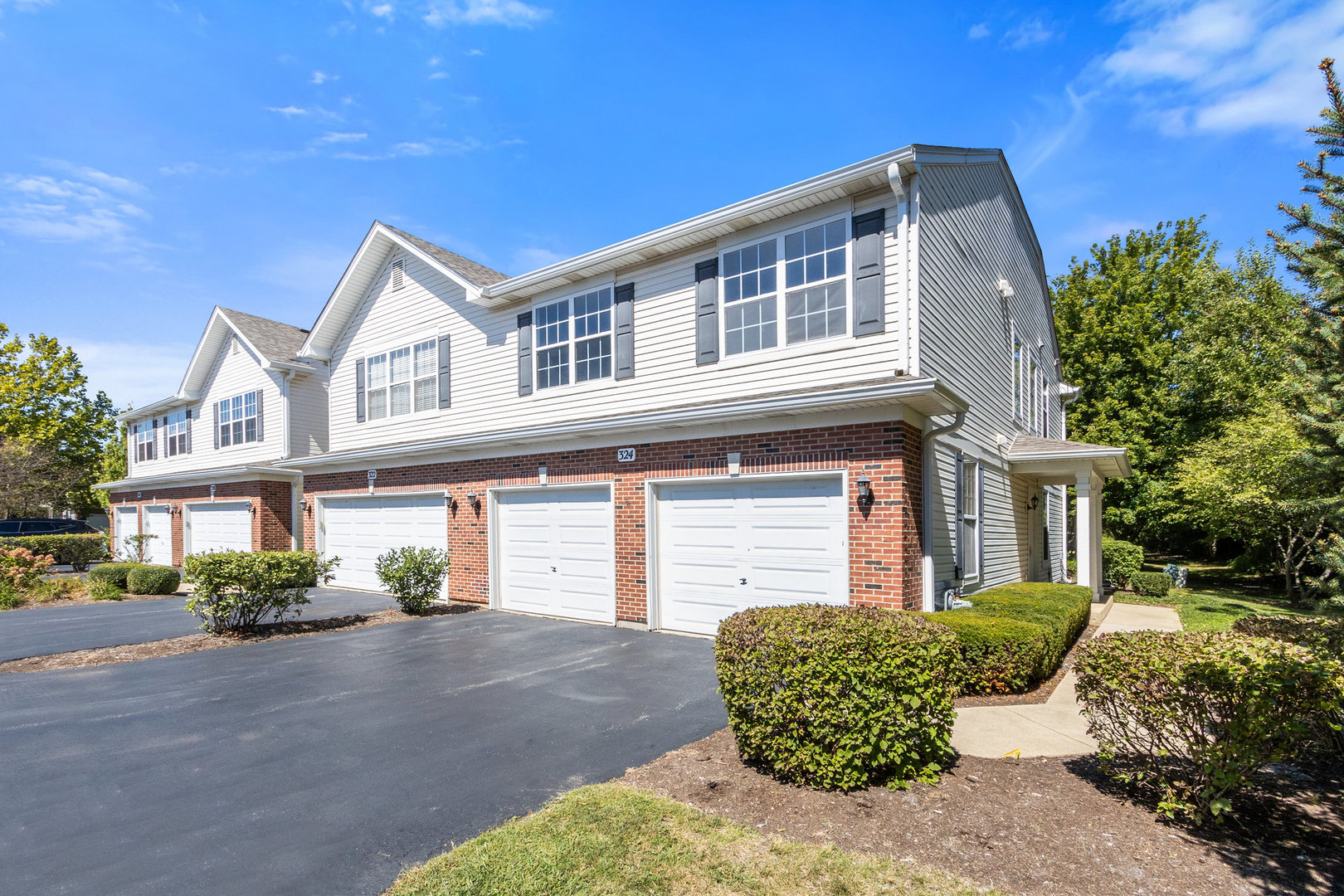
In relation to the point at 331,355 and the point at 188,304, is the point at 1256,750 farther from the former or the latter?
the point at 188,304

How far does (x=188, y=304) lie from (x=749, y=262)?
22.1 metres

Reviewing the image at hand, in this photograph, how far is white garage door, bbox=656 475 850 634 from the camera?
344 inches

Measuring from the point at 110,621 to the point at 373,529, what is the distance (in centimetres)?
506

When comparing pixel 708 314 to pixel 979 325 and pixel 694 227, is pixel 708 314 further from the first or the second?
pixel 979 325

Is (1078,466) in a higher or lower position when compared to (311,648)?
higher

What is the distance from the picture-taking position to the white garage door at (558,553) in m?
11.3

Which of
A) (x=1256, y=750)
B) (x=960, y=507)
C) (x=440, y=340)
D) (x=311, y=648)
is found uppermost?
(x=440, y=340)

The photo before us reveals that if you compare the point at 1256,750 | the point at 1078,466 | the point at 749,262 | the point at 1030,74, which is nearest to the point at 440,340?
the point at 749,262

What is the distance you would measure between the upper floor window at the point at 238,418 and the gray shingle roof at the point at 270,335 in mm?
1694

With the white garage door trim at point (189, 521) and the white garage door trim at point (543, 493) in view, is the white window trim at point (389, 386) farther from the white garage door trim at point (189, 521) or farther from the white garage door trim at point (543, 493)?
the white garage door trim at point (189, 521)

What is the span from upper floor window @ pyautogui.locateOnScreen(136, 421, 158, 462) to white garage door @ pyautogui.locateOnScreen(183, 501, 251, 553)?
222 inches

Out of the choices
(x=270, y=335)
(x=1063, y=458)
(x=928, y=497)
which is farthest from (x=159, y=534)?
(x=1063, y=458)

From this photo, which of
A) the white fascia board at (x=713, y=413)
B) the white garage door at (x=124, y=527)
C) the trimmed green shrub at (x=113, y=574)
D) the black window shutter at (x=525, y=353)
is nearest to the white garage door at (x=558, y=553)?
the white fascia board at (x=713, y=413)

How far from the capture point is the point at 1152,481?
2561 centimetres
